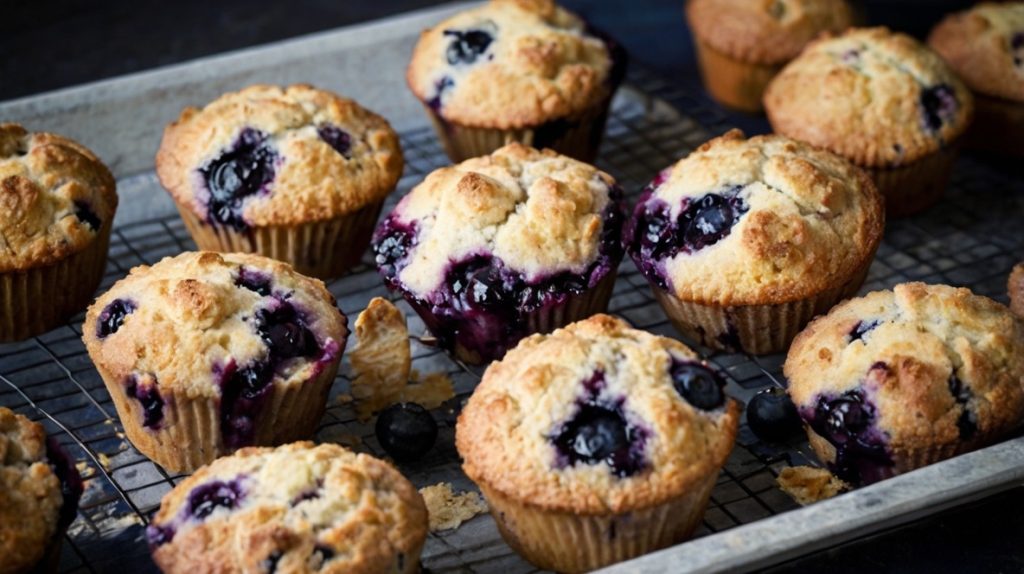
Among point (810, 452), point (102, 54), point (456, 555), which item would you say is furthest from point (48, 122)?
point (810, 452)

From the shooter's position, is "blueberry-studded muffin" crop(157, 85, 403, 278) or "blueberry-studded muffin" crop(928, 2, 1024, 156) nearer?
"blueberry-studded muffin" crop(157, 85, 403, 278)

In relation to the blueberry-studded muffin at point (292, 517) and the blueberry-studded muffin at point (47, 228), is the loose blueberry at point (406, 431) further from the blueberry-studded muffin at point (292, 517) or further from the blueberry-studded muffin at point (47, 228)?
the blueberry-studded muffin at point (47, 228)

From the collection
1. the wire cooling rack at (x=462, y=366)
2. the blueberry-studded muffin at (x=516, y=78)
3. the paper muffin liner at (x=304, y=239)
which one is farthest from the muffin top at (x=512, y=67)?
the paper muffin liner at (x=304, y=239)

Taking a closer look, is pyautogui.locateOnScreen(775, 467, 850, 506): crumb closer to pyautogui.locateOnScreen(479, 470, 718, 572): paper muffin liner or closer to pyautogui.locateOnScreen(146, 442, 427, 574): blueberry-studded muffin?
pyautogui.locateOnScreen(479, 470, 718, 572): paper muffin liner

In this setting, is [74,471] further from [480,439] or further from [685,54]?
[685,54]

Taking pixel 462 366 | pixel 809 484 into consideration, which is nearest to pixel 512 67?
pixel 462 366

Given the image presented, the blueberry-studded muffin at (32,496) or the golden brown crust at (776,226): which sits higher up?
the golden brown crust at (776,226)

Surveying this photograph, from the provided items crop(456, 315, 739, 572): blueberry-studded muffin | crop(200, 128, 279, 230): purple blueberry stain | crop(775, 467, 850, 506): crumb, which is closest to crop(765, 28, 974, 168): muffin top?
crop(775, 467, 850, 506): crumb
